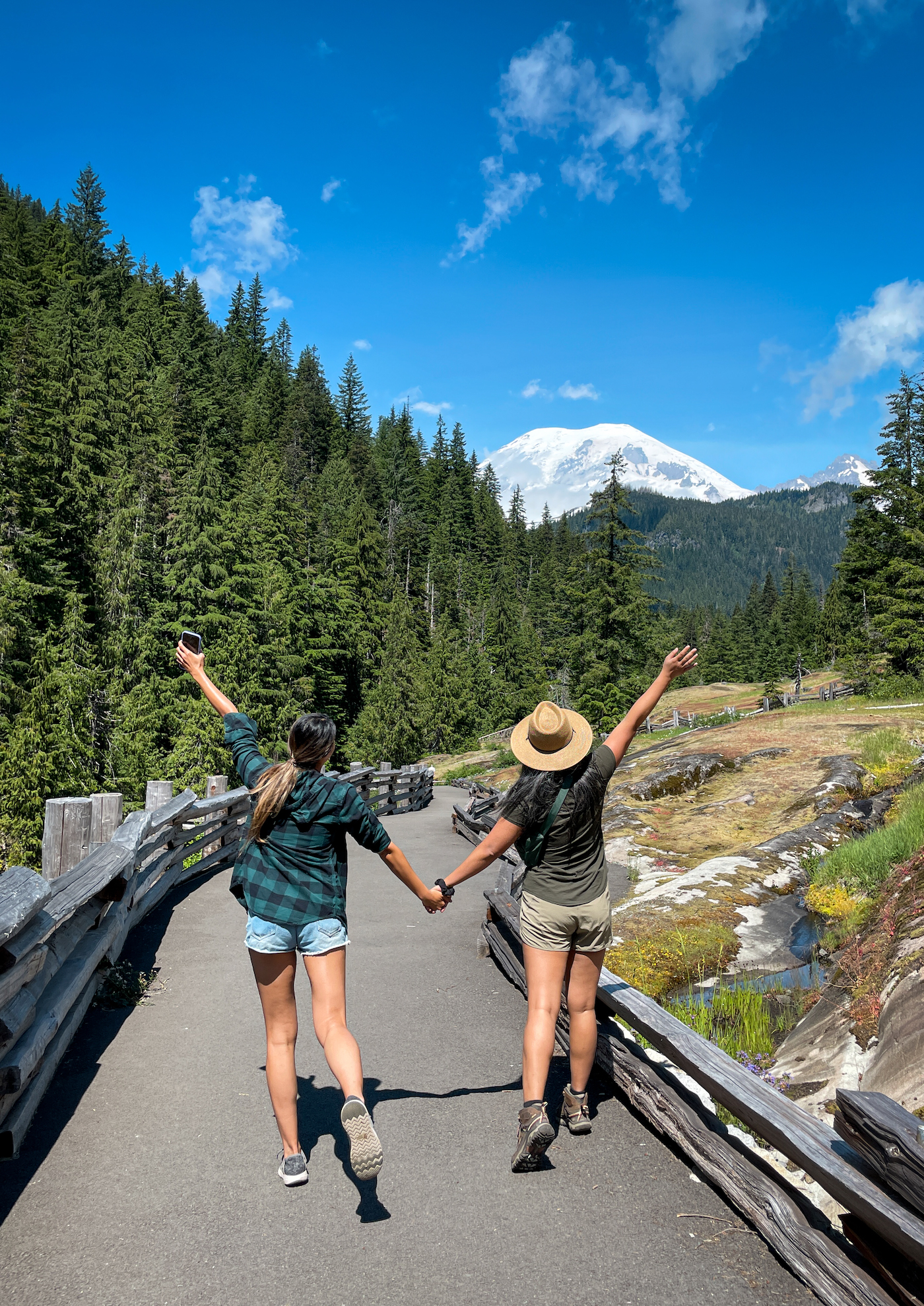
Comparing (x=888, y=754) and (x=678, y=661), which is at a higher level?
(x=678, y=661)

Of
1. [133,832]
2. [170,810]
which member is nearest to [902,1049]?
Result: [133,832]

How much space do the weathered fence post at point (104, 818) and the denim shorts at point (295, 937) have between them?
153 inches

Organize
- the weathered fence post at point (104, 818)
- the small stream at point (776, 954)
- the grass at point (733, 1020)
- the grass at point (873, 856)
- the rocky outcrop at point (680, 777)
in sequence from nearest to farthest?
the grass at point (733, 1020) < the weathered fence post at point (104, 818) < the small stream at point (776, 954) < the grass at point (873, 856) < the rocky outcrop at point (680, 777)

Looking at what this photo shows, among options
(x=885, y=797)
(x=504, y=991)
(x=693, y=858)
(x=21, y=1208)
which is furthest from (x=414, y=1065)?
(x=885, y=797)

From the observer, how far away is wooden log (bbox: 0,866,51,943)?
363 centimetres

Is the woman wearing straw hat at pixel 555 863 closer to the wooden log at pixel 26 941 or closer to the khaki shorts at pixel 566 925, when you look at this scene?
the khaki shorts at pixel 566 925

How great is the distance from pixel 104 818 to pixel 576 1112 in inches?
191

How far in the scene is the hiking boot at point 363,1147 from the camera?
323 centimetres

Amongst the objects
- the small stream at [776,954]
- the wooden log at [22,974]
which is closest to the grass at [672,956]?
the small stream at [776,954]

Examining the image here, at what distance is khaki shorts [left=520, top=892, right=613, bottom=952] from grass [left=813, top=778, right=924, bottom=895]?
21.8 feet

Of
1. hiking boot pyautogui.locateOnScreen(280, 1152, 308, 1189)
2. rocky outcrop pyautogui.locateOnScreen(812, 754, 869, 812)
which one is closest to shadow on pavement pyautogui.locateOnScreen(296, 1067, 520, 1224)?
hiking boot pyautogui.locateOnScreen(280, 1152, 308, 1189)

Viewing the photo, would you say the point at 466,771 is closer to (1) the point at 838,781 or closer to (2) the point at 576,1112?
(1) the point at 838,781

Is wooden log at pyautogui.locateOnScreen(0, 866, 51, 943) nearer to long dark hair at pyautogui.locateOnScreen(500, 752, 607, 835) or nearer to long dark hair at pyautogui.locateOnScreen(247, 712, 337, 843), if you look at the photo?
long dark hair at pyautogui.locateOnScreen(247, 712, 337, 843)

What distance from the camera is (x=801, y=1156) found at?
125 inches
